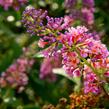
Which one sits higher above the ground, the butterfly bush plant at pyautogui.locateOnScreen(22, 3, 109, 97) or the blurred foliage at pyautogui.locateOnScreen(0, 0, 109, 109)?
the blurred foliage at pyautogui.locateOnScreen(0, 0, 109, 109)

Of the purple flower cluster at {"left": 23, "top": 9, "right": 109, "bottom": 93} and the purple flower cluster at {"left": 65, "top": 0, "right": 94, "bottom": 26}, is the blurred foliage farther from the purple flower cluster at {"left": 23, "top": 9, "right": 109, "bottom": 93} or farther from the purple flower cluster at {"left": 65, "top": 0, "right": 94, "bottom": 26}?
the purple flower cluster at {"left": 23, "top": 9, "right": 109, "bottom": 93}

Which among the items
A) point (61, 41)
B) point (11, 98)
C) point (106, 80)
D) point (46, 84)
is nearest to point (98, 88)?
point (106, 80)

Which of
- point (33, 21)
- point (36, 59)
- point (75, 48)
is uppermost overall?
point (36, 59)

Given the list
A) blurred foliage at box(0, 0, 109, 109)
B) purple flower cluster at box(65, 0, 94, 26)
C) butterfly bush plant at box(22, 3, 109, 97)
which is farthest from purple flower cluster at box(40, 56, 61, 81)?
butterfly bush plant at box(22, 3, 109, 97)

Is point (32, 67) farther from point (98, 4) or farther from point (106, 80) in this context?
point (106, 80)

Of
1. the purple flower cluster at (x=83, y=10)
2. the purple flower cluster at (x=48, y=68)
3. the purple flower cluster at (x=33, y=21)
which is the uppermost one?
the purple flower cluster at (x=83, y=10)

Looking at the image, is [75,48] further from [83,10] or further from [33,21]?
[83,10]

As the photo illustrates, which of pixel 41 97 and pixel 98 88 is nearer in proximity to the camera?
pixel 98 88

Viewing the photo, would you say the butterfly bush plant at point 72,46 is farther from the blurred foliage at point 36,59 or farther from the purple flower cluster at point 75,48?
the blurred foliage at point 36,59

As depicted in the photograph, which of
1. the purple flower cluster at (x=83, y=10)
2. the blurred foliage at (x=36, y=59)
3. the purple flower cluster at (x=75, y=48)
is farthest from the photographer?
the blurred foliage at (x=36, y=59)

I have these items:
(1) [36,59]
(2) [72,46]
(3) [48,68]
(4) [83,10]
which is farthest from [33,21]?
(1) [36,59]

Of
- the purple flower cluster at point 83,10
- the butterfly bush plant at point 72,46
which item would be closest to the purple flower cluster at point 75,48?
the butterfly bush plant at point 72,46
